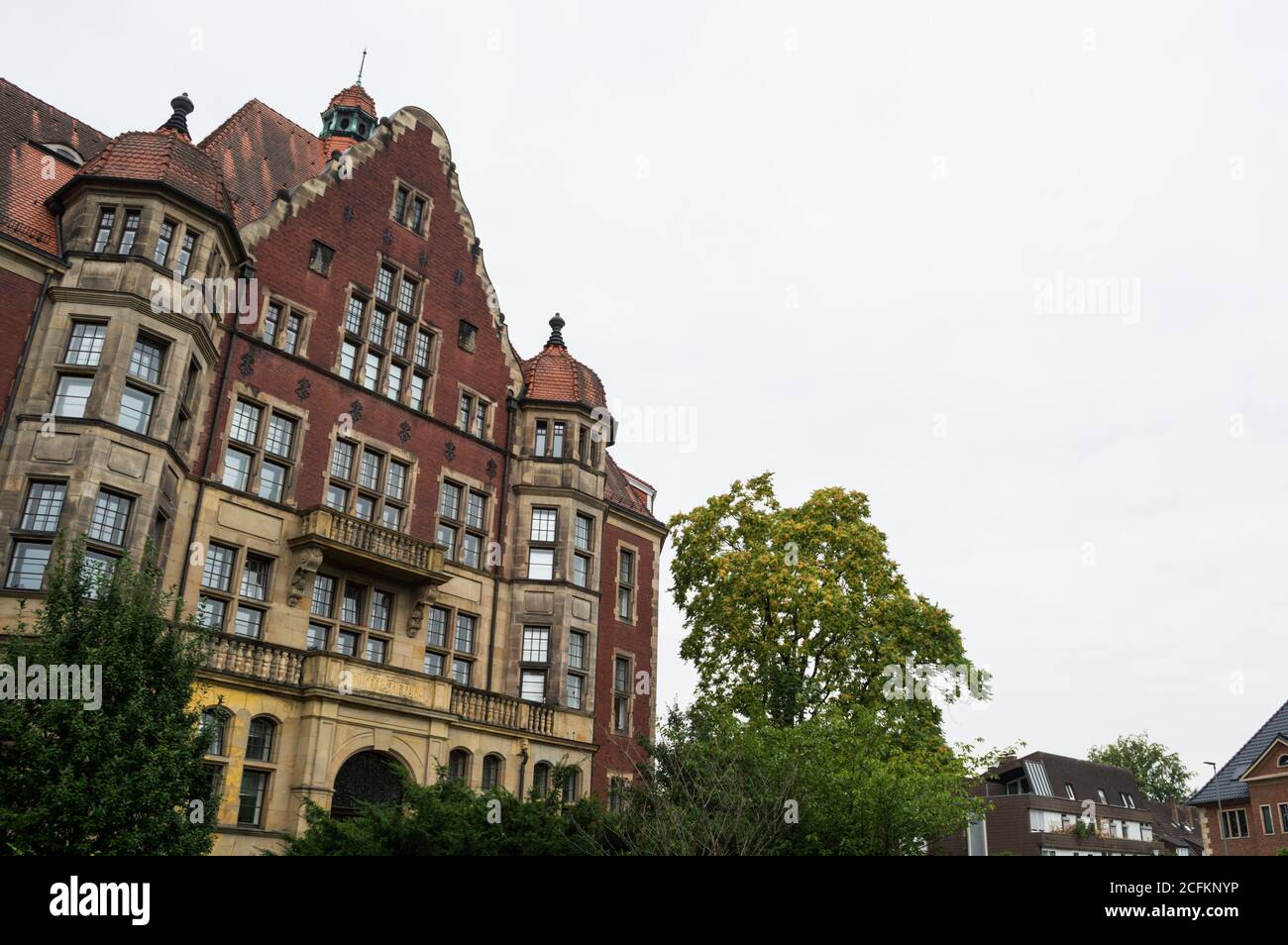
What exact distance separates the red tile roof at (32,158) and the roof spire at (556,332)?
16.4 metres

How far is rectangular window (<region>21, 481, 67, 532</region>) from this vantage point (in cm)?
2225

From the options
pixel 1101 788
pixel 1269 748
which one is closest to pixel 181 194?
pixel 1269 748

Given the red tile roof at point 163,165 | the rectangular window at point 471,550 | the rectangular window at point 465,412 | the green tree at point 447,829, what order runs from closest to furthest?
the green tree at point 447,829, the red tile roof at point 163,165, the rectangular window at point 471,550, the rectangular window at point 465,412

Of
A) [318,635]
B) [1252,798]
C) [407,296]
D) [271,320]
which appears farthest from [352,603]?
[1252,798]

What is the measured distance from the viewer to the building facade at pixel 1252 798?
5953cm

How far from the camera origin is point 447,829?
18312 mm

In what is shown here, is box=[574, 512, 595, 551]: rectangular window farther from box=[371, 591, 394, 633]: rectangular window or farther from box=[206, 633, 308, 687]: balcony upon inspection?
box=[206, 633, 308, 687]: balcony

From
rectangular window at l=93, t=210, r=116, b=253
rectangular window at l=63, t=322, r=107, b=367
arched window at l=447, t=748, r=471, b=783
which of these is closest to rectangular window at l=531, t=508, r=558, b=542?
arched window at l=447, t=748, r=471, b=783

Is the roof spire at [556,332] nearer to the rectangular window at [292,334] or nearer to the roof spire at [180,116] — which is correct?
the rectangular window at [292,334]

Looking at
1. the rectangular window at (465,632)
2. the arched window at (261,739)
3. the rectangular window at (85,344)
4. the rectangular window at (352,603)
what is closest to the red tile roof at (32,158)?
the rectangular window at (85,344)

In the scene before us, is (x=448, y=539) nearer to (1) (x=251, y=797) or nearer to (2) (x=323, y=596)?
(2) (x=323, y=596)
